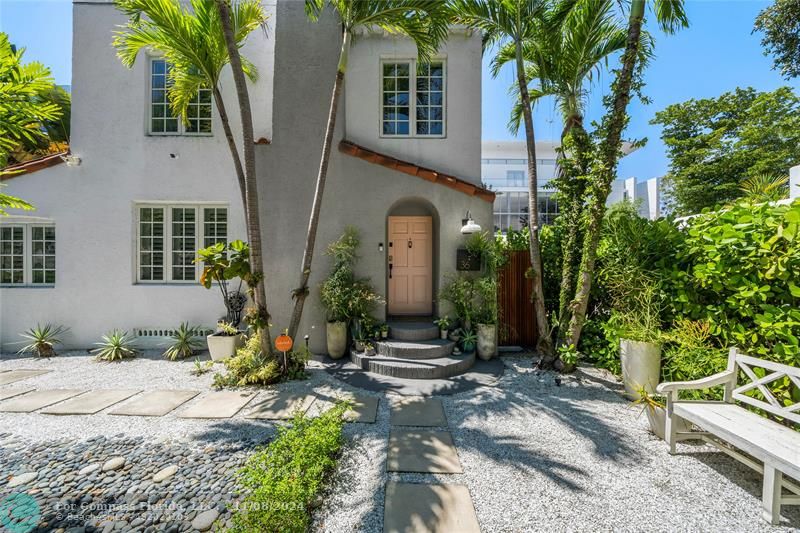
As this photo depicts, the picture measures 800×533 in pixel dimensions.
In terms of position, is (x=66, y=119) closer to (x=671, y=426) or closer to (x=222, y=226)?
(x=222, y=226)

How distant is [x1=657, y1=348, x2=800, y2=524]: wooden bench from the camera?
2680 mm

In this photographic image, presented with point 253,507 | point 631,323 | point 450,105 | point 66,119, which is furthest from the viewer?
point 66,119

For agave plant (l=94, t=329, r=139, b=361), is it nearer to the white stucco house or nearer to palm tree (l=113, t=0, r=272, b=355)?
the white stucco house

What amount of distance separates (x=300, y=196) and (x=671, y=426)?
7.27 m

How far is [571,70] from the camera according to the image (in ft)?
20.8

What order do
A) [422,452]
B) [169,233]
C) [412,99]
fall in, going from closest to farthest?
[422,452]
[169,233]
[412,99]

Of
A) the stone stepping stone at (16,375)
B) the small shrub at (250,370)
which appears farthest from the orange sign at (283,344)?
the stone stepping stone at (16,375)

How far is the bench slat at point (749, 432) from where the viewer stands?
2648 mm

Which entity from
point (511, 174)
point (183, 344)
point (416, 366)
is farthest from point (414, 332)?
point (511, 174)

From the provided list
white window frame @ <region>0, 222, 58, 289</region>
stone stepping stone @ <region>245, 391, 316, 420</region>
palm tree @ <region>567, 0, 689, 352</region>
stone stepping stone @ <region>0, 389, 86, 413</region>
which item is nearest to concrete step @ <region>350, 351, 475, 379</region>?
stone stepping stone @ <region>245, 391, 316, 420</region>

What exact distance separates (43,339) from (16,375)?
1.52 metres

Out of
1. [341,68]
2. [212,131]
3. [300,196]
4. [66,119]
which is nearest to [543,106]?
[341,68]

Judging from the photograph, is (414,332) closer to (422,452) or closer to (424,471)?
(422,452)

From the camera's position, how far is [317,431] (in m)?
3.57
